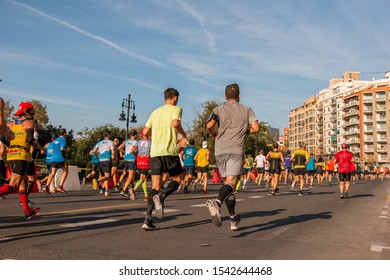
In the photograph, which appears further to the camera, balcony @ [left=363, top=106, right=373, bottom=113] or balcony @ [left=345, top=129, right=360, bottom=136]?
balcony @ [left=345, top=129, right=360, bottom=136]

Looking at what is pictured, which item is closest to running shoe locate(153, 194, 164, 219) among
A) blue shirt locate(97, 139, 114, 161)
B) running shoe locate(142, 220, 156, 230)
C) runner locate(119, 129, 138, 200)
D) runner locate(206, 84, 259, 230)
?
running shoe locate(142, 220, 156, 230)

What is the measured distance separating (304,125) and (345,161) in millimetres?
158954

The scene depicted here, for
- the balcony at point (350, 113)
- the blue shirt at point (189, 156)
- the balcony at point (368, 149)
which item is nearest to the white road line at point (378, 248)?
the blue shirt at point (189, 156)

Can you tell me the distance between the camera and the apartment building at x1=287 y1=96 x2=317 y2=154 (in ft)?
538

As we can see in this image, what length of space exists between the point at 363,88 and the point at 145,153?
13405 centimetres

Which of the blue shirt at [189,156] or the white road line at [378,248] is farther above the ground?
the blue shirt at [189,156]

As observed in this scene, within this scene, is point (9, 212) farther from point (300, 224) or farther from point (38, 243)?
point (300, 224)

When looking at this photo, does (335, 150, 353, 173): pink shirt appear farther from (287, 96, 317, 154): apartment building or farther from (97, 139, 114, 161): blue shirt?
(287, 96, 317, 154): apartment building

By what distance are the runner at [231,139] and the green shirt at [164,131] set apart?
23.0 inches

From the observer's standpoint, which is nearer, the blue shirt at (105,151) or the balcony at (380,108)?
the blue shirt at (105,151)

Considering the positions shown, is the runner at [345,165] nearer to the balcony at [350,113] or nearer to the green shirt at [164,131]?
the green shirt at [164,131]

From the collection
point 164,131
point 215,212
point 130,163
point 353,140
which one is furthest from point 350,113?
point 215,212

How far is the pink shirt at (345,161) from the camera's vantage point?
16.1m
